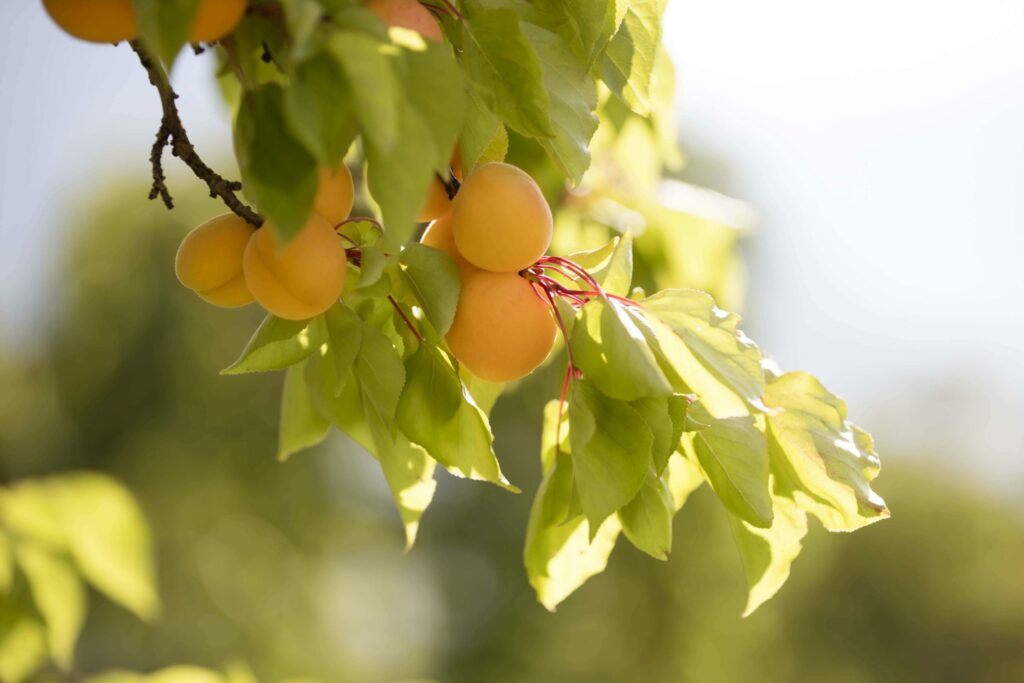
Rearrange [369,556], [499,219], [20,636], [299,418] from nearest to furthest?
[499,219]
[299,418]
[20,636]
[369,556]

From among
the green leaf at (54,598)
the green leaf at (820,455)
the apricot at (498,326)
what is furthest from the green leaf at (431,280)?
the green leaf at (54,598)

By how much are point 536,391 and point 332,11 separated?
3.82 meters

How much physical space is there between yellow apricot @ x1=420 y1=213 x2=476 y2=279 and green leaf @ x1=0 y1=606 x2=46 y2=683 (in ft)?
1.42

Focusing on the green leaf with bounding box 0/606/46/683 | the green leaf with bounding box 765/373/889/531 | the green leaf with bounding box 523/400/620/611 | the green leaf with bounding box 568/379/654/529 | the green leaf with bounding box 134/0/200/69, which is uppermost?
the green leaf with bounding box 134/0/200/69

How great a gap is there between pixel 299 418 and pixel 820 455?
24 centimetres

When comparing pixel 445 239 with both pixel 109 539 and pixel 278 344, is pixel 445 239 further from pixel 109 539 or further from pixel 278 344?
pixel 109 539

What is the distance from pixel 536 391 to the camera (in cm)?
402

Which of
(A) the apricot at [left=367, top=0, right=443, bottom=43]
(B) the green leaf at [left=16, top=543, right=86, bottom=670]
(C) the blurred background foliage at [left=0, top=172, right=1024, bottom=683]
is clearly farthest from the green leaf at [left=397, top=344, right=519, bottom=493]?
(C) the blurred background foliage at [left=0, top=172, right=1024, bottom=683]

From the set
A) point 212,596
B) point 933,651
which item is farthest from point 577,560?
point 933,651

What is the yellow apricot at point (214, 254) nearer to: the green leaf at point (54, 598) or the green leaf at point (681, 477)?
the green leaf at point (681, 477)

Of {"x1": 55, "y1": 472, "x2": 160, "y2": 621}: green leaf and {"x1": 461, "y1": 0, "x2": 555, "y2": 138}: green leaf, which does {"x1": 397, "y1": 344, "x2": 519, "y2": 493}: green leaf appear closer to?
{"x1": 461, "y1": 0, "x2": 555, "y2": 138}: green leaf

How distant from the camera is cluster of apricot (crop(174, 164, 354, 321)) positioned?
0.93ft

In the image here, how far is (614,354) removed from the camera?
0.28m

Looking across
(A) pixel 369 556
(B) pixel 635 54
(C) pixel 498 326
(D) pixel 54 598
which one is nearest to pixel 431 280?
(C) pixel 498 326
